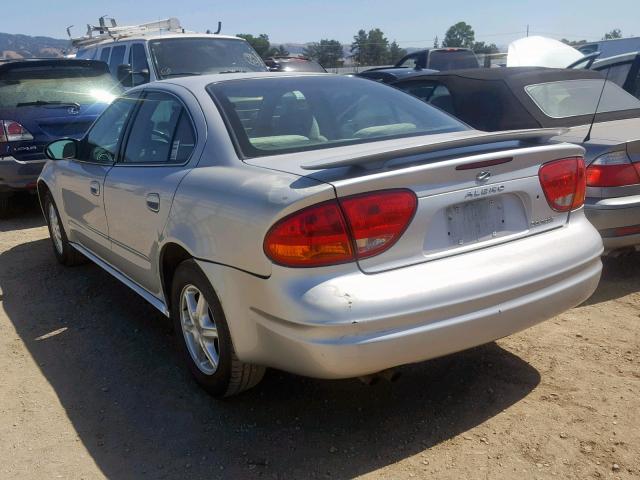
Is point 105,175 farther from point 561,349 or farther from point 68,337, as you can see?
point 561,349

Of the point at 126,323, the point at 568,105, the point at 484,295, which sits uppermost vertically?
the point at 568,105

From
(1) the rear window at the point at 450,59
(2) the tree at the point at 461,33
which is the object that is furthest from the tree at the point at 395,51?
(1) the rear window at the point at 450,59

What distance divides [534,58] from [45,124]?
6894mm

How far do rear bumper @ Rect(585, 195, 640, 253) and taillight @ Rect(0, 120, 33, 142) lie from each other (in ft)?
19.2

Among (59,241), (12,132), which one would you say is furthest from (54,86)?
(59,241)

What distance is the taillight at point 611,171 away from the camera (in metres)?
4.26

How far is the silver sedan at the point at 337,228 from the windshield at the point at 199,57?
5647 millimetres

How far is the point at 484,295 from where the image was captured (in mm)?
2662

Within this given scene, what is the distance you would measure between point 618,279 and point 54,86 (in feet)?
20.7

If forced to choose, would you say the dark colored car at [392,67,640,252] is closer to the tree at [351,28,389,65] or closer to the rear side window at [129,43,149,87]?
the rear side window at [129,43,149,87]

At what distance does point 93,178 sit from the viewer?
4.33 meters

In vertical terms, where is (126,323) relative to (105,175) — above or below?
below

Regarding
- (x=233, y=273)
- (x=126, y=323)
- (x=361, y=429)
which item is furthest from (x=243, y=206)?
(x=126, y=323)

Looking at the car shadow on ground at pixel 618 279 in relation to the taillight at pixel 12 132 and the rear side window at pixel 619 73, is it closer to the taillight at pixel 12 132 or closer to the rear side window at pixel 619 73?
the rear side window at pixel 619 73
